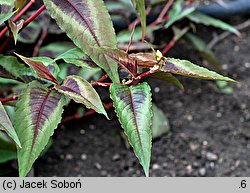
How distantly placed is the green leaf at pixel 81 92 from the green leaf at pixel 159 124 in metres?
0.83

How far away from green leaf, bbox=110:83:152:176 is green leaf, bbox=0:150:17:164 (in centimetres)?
60

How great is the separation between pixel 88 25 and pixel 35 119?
0.75 ft

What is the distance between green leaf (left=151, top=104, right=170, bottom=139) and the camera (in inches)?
71.5

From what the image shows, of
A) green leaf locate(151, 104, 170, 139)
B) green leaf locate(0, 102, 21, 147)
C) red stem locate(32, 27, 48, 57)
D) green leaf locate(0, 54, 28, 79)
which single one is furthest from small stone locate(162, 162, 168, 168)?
green leaf locate(0, 102, 21, 147)

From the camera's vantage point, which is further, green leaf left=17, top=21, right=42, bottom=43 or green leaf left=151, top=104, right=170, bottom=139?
green leaf left=151, top=104, right=170, bottom=139

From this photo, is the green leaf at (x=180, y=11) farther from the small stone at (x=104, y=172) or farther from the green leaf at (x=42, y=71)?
the green leaf at (x=42, y=71)

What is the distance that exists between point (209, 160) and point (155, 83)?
474mm

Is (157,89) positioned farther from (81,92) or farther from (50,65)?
(81,92)

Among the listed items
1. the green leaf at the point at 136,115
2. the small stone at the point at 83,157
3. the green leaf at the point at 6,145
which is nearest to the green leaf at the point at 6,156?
the green leaf at the point at 6,145

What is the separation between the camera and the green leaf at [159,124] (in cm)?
182

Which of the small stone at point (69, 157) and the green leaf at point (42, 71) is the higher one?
the green leaf at point (42, 71)

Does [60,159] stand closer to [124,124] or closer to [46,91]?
[46,91]

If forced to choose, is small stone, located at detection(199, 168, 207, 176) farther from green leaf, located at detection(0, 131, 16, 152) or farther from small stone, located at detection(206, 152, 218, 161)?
green leaf, located at detection(0, 131, 16, 152)

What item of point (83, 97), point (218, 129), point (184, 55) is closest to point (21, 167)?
point (83, 97)
